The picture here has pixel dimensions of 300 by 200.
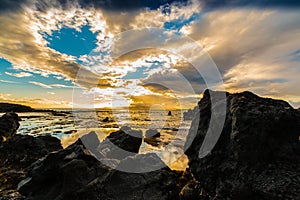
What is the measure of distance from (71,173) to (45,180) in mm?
1720

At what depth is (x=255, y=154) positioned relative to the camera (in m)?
6.62

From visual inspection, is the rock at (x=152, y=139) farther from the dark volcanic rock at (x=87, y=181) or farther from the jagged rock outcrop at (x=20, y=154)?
the dark volcanic rock at (x=87, y=181)

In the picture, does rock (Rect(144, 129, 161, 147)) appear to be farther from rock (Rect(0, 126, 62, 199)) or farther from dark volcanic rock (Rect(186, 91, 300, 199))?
dark volcanic rock (Rect(186, 91, 300, 199))

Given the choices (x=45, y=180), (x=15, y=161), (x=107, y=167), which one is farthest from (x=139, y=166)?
(x=15, y=161)

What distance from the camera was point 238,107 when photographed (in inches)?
291

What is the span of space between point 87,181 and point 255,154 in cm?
647

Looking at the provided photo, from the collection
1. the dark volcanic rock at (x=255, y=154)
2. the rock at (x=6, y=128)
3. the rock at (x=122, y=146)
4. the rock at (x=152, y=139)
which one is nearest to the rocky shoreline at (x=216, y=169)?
the dark volcanic rock at (x=255, y=154)

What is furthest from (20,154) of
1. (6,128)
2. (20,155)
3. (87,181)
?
(6,128)

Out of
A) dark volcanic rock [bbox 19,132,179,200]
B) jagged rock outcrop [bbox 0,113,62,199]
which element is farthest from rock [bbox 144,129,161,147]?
dark volcanic rock [bbox 19,132,179,200]

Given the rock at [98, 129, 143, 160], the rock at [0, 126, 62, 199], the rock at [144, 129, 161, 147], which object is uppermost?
the rock at [98, 129, 143, 160]

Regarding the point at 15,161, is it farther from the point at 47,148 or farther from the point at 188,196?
the point at 188,196

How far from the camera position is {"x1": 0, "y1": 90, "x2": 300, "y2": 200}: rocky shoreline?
629 centimetres

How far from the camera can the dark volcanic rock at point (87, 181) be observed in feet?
25.1

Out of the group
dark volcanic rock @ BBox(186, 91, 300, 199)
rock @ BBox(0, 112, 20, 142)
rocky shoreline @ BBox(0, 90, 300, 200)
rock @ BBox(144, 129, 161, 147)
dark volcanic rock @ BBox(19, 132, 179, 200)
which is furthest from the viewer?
rock @ BBox(144, 129, 161, 147)
